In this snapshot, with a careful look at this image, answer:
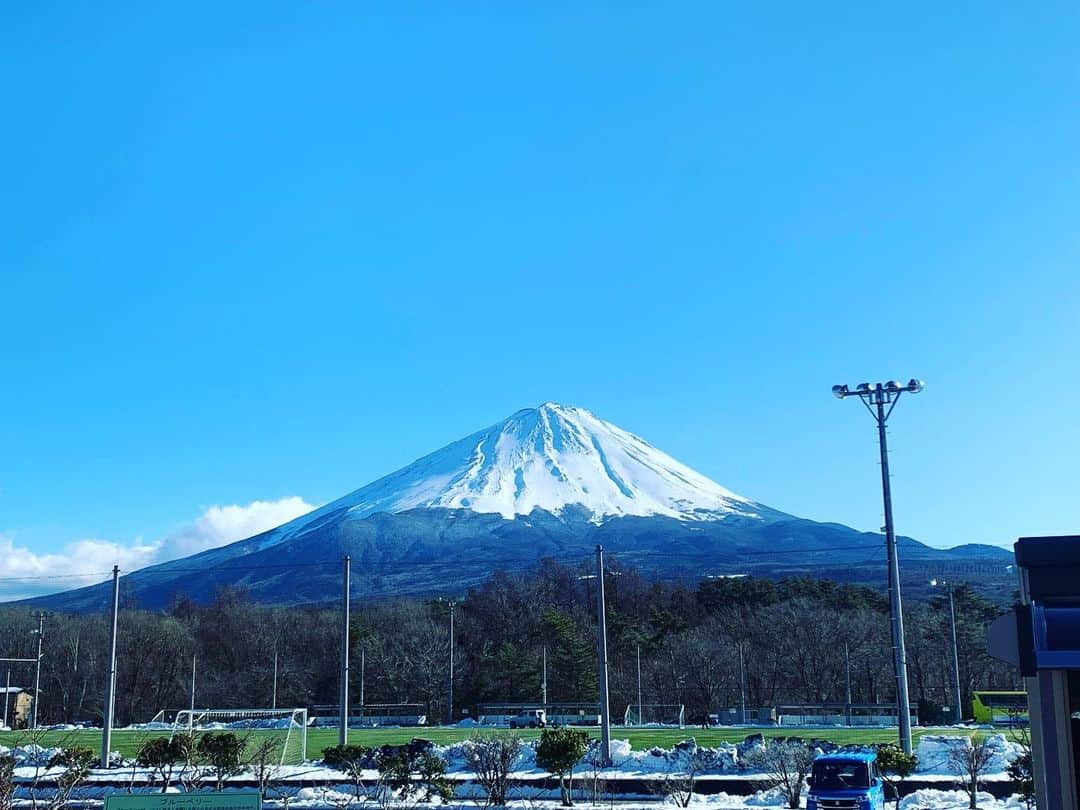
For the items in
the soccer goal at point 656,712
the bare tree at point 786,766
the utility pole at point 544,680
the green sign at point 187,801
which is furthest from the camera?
the utility pole at point 544,680

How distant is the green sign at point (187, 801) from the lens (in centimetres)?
1030

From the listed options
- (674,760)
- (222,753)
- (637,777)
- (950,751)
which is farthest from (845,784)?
(222,753)

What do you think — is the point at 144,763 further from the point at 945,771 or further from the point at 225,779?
the point at 945,771

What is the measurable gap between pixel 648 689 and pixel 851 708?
1895 centimetres

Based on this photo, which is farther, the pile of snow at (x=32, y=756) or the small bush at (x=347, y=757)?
the pile of snow at (x=32, y=756)

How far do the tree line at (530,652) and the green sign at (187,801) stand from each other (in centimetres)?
6701

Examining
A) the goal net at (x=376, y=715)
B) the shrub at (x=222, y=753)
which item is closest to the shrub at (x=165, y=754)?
the shrub at (x=222, y=753)

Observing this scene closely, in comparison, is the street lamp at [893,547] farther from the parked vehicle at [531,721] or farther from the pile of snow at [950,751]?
the parked vehicle at [531,721]

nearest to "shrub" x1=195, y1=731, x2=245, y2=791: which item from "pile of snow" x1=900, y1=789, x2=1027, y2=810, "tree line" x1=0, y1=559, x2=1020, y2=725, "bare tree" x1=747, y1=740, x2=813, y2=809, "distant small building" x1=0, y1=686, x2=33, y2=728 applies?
"bare tree" x1=747, y1=740, x2=813, y2=809

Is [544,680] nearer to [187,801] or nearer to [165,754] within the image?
[165,754]

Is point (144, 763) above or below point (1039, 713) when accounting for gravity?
below

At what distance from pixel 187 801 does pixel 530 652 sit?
Result: 75.5 metres

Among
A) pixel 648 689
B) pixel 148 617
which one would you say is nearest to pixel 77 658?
pixel 148 617

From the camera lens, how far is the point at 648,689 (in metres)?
81.7
